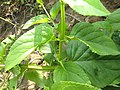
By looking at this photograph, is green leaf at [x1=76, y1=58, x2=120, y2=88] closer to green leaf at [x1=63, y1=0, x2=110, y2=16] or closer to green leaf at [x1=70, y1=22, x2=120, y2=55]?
green leaf at [x1=70, y1=22, x2=120, y2=55]

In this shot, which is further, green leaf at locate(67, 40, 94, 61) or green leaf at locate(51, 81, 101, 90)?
green leaf at locate(67, 40, 94, 61)

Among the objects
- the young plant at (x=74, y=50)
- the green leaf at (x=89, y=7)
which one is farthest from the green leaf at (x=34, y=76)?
the green leaf at (x=89, y=7)

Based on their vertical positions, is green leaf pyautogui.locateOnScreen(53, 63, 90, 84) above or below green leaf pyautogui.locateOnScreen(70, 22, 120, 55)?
below

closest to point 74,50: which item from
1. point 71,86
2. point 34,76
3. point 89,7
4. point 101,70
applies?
point 101,70

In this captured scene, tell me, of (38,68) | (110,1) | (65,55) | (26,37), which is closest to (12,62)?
(26,37)

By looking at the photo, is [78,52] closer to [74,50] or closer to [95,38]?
[74,50]

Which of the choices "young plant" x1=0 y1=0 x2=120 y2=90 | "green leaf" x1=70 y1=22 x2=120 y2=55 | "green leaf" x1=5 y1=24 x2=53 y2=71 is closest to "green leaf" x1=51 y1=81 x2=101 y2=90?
"young plant" x1=0 y1=0 x2=120 y2=90
